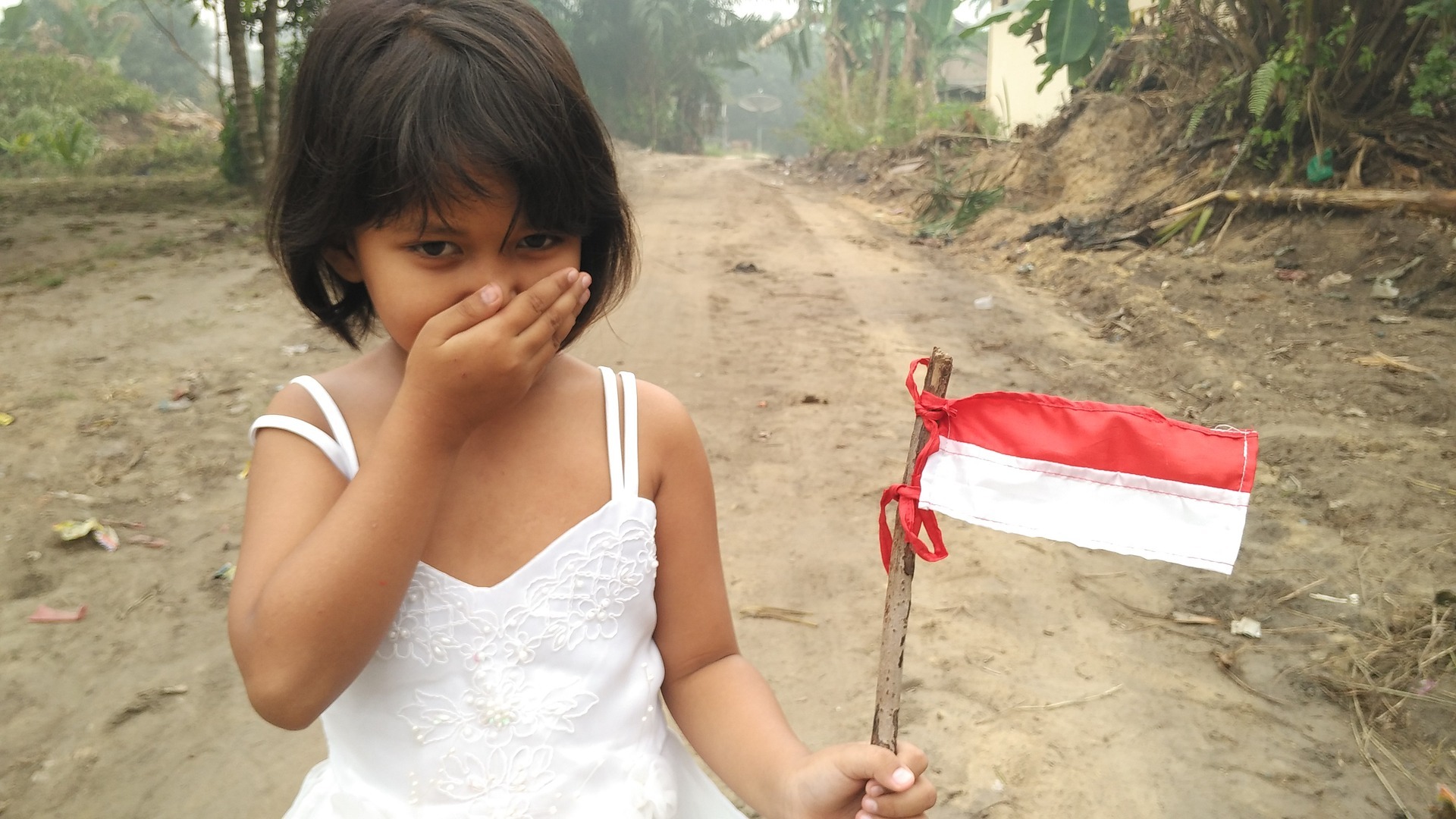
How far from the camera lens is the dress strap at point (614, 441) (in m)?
→ 1.12

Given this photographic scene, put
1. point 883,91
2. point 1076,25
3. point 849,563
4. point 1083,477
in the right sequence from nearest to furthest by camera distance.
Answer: point 1083,477
point 849,563
point 1076,25
point 883,91

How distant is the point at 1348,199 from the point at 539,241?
21.9 ft

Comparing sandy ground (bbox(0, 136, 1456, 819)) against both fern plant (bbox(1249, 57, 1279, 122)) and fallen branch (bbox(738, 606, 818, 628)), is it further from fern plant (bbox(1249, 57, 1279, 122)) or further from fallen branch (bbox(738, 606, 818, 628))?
fern plant (bbox(1249, 57, 1279, 122))

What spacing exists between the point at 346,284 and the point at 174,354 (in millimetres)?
4129

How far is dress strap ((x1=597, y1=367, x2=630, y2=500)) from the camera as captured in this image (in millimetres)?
1121

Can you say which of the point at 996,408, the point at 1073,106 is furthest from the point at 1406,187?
the point at 996,408

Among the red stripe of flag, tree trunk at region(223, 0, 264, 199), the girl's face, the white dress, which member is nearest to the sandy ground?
the white dress

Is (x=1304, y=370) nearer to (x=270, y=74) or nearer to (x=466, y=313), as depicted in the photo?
(x=466, y=313)

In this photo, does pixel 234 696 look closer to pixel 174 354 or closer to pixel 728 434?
pixel 728 434

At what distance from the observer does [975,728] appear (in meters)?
2.28

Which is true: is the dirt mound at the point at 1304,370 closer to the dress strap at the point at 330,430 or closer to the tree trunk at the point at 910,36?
the dress strap at the point at 330,430

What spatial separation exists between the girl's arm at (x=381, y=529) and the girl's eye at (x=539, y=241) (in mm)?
98

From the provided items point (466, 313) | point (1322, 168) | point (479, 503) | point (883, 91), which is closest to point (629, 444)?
point (479, 503)

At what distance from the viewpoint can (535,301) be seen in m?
0.93
